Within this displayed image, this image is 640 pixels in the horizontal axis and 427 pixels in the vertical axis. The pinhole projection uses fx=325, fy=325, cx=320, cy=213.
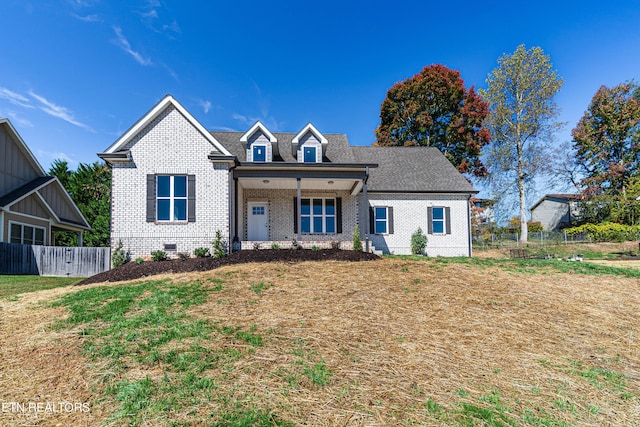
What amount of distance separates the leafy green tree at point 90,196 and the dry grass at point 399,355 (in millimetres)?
20036

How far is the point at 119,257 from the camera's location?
1184cm

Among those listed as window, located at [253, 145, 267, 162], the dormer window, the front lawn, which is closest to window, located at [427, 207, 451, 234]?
the dormer window

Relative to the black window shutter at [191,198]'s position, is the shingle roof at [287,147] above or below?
above

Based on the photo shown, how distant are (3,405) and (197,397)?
1971 millimetres

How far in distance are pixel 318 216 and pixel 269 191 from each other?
2794 mm

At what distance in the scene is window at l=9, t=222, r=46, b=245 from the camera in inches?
603

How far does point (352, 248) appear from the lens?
13375 mm

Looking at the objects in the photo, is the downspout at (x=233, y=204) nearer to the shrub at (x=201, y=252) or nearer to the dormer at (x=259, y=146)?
the shrub at (x=201, y=252)

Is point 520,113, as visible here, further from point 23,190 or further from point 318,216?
point 23,190

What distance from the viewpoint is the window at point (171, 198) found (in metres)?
12.5

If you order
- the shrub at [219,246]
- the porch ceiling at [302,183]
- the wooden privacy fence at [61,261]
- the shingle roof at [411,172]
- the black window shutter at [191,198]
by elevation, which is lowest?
the wooden privacy fence at [61,261]

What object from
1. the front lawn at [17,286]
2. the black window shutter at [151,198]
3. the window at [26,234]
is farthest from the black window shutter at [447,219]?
the window at [26,234]

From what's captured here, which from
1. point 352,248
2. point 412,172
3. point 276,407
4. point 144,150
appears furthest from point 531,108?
point 276,407

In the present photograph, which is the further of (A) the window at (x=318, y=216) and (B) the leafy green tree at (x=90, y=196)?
(B) the leafy green tree at (x=90, y=196)
